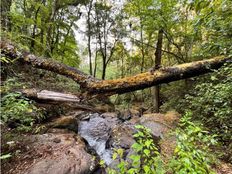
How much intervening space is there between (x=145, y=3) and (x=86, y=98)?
18.4 feet

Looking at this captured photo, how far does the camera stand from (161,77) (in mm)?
4613

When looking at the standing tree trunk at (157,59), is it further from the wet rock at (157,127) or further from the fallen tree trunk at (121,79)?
the fallen tree trunk at (121,79)

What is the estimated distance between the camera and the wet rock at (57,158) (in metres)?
3.31

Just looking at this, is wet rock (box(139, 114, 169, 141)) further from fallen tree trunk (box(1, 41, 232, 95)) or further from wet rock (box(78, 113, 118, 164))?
fallen tree trunk (box(1, 41, 232, 95))

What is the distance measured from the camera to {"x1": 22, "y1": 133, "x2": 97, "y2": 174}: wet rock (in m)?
3.31

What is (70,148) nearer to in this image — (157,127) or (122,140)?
(122,140)

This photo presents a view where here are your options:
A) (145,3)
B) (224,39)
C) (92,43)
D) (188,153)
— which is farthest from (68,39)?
(188,153)

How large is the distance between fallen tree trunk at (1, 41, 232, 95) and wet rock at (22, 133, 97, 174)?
4.41 ft

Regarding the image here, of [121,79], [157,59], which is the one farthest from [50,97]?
[157,59]

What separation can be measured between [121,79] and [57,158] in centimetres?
220

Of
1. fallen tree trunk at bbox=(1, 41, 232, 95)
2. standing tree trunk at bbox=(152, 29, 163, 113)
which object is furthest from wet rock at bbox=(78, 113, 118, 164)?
standing tree trunk at bbox=(152, 29, 163, 113)

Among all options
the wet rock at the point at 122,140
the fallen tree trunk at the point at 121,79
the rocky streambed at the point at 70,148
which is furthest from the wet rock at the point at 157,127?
the fallen tree trunk at the point at 121,79

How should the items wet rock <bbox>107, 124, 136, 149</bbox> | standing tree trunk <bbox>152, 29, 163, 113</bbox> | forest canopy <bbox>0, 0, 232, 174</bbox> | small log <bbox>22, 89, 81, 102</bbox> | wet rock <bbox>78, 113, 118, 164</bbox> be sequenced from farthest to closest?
standing tree trunk <bbox>152, 29, 163, 113</bbox>, wet rock <bbox>78, 113, 118, 164</bbox>, wet rock <bbox>107, 124, 136, 149</bbox>, small log <bbox>22, 89, 81, 102</bbox>, forest canopy <bbox>0, 0, 232, 174</bbox>

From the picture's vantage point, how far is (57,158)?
3662 millimetres
